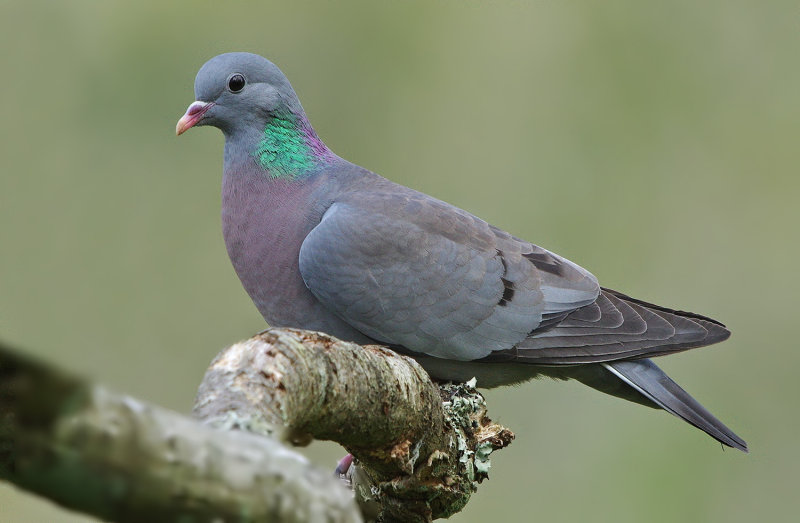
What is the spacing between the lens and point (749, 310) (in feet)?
23.3

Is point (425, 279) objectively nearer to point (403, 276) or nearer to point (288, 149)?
point (403, 276)

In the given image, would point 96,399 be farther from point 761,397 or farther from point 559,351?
point 761,397

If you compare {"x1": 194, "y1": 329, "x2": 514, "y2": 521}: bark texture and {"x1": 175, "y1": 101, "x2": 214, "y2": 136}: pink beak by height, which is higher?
{"x1": 175, "y1": 101, "x2": 214, "y2": 136}: pink beak

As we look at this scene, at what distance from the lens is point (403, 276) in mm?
4012

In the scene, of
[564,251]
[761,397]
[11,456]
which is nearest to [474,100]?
[564,251]

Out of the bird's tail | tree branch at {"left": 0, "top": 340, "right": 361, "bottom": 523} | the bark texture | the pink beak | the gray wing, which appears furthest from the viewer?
the pink beak

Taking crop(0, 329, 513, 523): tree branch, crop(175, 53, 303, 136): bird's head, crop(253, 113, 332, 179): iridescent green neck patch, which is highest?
crop(175, 53, 303, 136): bird's head

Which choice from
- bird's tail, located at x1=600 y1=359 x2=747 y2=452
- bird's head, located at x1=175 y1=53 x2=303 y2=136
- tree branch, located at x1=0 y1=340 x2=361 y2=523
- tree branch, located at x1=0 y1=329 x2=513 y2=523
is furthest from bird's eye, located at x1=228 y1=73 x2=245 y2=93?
tree branch, located at x1=0 y1=340 x2=361 y2=523

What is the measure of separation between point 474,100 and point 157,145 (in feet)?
7.57

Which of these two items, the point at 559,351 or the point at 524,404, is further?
the point at 524,404

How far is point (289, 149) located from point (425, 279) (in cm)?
79

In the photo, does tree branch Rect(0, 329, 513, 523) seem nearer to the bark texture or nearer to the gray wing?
the bark texture

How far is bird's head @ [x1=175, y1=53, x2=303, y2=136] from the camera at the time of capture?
4242 mm

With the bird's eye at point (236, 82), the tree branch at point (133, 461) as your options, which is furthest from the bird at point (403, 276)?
the tree branch at point (133, 461)
